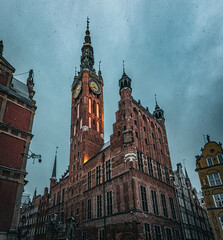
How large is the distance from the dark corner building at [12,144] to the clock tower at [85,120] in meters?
22.5

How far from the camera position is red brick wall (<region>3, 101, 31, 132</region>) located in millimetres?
18531

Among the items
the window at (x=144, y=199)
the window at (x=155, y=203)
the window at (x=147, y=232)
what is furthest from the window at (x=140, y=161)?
the window at (x=147, y=232)

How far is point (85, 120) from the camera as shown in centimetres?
4603

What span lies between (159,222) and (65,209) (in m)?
21.2

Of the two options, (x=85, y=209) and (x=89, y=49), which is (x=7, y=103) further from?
(x=89, y=49)

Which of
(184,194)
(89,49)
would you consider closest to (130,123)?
(184,194)

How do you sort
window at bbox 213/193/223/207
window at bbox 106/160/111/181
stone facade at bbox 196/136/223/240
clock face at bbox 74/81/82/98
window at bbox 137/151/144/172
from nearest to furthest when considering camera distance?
stone facade at bbox 196/136/223/240, window at bbox 137/151/144/172, window at bbox 213/193/223/207, window at bbox 106/160/111/181, clock face at bbox 74/81/82/98

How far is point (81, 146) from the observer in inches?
1699

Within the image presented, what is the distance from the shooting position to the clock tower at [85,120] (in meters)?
42.8

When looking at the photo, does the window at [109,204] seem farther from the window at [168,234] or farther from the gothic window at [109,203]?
the window at [168,234]

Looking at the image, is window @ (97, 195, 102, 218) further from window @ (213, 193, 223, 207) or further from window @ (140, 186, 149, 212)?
window @ (213, 193, 223, 207)

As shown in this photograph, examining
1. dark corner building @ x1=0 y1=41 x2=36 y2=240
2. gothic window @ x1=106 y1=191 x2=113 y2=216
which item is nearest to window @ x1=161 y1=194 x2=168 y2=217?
gothic window @ x1=106 y1=191 x2=113 y2=216

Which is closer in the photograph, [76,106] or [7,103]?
[7,103]

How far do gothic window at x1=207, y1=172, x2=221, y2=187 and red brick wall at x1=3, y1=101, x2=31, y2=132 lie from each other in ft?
95.1
